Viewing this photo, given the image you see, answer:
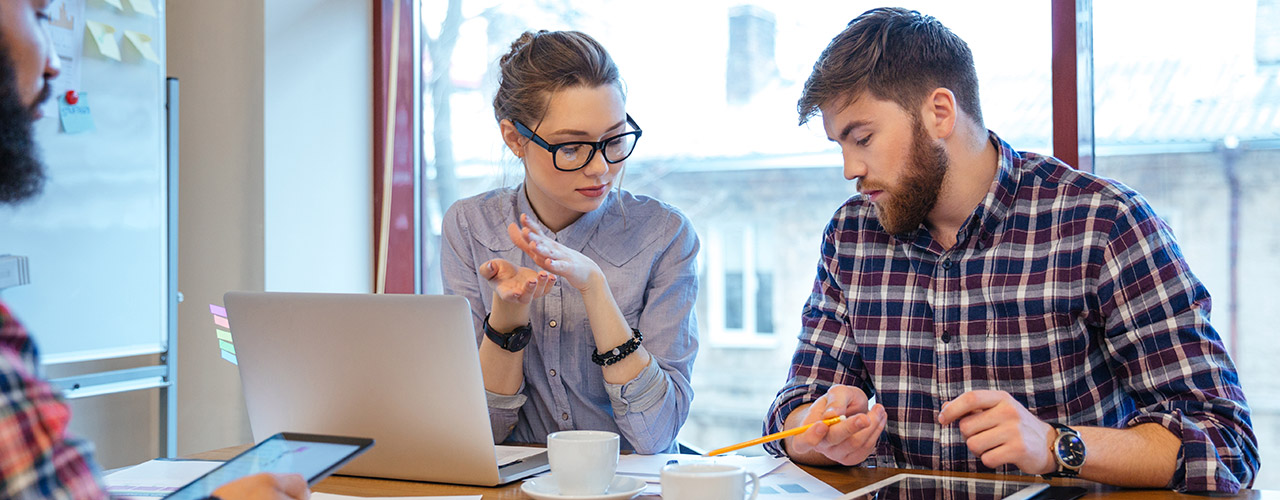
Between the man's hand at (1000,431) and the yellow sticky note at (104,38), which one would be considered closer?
the man's hand at (1000,431)

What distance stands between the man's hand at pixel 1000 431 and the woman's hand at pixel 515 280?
60 centimetres

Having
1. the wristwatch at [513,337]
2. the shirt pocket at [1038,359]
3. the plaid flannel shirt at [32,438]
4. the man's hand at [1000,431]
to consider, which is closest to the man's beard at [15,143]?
the plaid flannel shirt at [32,438]

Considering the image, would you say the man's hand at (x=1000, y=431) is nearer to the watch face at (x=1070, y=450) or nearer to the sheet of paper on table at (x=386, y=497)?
the watch face at (x=1070, y=450)

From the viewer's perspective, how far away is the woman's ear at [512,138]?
1674 millimetres

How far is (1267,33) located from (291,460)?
186 centimetres

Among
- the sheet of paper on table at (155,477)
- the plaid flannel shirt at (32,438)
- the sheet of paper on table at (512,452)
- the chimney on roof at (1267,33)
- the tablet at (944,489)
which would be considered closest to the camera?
the plaid flannel shirt at (32,438)

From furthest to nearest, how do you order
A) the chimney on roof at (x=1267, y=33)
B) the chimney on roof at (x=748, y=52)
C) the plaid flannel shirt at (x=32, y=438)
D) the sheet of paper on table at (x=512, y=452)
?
the chimney on roof at (x=748, y=52) → the chimney on roof at (x=1267, y=33) → the sheet of paper on table at (x=512, y=452) → the plaid flannel shirt at (x=32, y=438)

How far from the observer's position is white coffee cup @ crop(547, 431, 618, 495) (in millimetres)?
1058

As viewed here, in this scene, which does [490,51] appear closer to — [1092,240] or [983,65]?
[983,65]

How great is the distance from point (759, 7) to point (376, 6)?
3.66ft

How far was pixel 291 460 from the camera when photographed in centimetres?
100

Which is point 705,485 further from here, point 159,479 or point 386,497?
point 159,479

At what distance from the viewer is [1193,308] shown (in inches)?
48.8

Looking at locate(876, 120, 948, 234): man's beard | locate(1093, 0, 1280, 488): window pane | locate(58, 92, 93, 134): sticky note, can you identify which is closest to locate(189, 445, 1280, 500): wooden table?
locate(876, 120, 948, 234): man's beard
